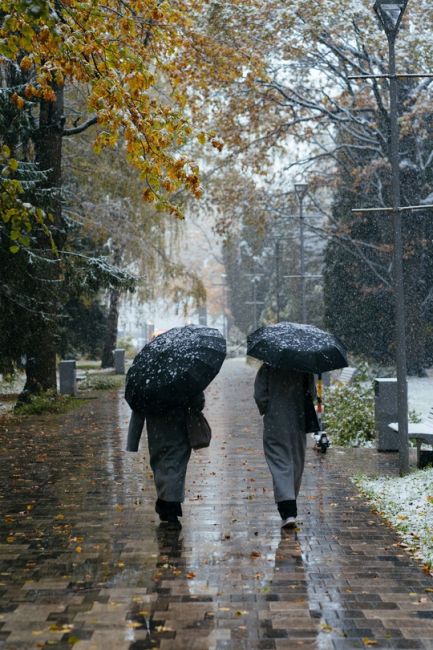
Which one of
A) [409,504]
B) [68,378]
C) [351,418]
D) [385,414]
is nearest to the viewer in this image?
[409,504]

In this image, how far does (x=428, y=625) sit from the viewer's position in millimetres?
4922

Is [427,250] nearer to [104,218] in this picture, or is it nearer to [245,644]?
[104,218]

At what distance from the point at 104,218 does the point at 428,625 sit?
21.3 m

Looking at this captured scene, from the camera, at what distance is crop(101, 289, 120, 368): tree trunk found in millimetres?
34344

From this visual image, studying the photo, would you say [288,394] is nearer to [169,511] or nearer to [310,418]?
[310,418]

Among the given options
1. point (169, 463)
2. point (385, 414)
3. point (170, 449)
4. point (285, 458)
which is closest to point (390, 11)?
point (385, 414)

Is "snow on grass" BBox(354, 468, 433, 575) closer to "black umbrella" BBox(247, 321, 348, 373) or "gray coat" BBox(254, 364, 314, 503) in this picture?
Result: "gray coat" BBox(254, 364, 314, 503)

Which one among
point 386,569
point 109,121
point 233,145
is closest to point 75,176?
point 233,145

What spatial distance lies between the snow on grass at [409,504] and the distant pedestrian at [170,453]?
1840 mm

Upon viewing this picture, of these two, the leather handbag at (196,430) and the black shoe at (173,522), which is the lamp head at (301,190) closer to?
the leather handbag at (196,430)

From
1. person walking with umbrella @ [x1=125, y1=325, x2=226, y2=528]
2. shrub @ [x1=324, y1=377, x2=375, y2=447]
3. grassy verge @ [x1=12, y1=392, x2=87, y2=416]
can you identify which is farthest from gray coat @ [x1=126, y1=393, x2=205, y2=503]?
grassy verge @ [x1=12, y1=392, x2=87, y2=416]

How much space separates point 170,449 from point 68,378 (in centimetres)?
1583

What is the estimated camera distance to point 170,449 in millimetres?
7504

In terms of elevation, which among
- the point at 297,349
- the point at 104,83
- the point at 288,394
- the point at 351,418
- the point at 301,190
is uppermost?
the point at 301,190
